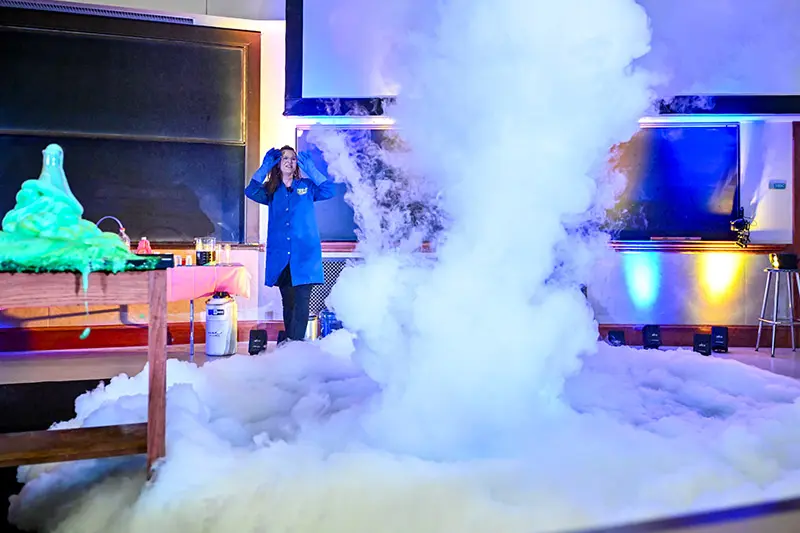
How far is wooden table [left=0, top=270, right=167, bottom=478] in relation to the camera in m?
1.23

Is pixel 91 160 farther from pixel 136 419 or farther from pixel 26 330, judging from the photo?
pixel 136 419

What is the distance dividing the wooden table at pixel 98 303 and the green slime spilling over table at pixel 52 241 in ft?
0.08

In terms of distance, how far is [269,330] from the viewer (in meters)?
4.16

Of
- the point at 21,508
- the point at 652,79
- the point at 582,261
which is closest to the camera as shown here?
the point at 21,508

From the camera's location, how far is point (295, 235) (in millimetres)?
2869

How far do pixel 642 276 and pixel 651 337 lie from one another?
1.68ft

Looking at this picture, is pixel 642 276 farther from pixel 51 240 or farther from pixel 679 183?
pixel 51 240

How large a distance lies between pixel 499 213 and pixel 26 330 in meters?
3.54

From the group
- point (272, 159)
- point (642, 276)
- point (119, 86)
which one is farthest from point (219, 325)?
point (642, 276)

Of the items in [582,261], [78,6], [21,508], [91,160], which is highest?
[78,6]

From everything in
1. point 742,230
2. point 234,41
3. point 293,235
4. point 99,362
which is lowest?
point 99,362

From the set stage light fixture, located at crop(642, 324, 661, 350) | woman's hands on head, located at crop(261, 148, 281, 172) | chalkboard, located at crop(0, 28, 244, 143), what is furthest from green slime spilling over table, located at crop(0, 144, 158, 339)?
stage light fixture, located at crop(642, 324, 661, 350)

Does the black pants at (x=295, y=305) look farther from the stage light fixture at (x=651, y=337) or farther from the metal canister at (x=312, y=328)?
the stage light fixture at (x=651, y=337)

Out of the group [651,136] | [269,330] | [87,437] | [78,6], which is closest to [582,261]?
[651,136]
